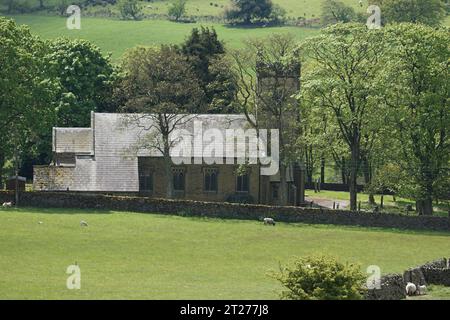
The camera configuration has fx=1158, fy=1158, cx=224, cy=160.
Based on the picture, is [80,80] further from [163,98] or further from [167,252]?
[167,252]

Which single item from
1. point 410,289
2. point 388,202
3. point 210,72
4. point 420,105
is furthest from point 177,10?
point 410,289

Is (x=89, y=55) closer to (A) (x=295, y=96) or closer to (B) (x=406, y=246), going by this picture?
(A) (x=295, y=96)

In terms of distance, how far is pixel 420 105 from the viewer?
3366 inches

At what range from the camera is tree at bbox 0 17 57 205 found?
283 ft

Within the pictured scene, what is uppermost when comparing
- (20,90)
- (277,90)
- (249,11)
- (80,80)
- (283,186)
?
(249,11)

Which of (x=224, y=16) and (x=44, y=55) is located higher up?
(x=224, y=16)

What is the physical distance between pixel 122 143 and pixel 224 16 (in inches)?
3650

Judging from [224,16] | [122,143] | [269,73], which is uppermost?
[224,16]

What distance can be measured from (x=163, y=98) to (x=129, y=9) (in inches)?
3789

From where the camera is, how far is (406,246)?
70.2m

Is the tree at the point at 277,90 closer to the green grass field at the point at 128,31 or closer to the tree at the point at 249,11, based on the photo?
the green grass field at the point at 128,31

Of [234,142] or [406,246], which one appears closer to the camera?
[406,246]
